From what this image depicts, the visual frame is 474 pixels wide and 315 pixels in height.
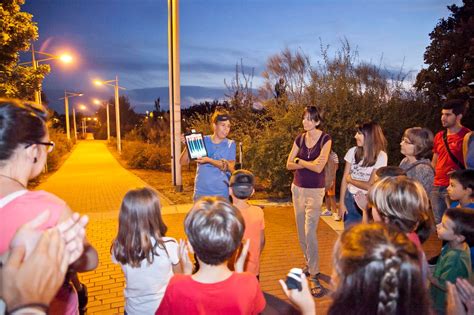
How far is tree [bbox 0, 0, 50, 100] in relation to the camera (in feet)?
Answer: 27.4

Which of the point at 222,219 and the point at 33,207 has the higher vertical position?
the point at 33,207

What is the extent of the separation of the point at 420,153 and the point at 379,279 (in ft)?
9.99

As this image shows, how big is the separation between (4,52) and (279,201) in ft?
26.0

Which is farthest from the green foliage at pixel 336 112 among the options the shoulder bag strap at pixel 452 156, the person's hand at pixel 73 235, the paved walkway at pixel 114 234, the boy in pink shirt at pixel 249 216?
the person's hand at pixel 73 235

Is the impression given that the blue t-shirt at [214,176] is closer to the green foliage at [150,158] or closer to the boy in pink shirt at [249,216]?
the boy in pink shirt at [249,216]

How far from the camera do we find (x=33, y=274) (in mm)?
1101

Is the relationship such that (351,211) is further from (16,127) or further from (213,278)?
(16,127)

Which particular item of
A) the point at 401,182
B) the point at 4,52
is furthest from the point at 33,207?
the point at 4,52

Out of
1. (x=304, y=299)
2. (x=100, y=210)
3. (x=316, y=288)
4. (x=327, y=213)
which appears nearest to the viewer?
(x=304, y=299)

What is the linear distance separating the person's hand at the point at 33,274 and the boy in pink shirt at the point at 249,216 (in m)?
2.00

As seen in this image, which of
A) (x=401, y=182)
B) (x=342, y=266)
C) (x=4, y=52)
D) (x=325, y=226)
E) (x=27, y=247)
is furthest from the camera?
(x=4, y=52)

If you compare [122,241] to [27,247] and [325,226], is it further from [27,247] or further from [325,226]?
[325,226]

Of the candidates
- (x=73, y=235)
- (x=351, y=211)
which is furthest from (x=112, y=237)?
(x=73, y=235)

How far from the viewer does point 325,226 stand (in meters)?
6.88
